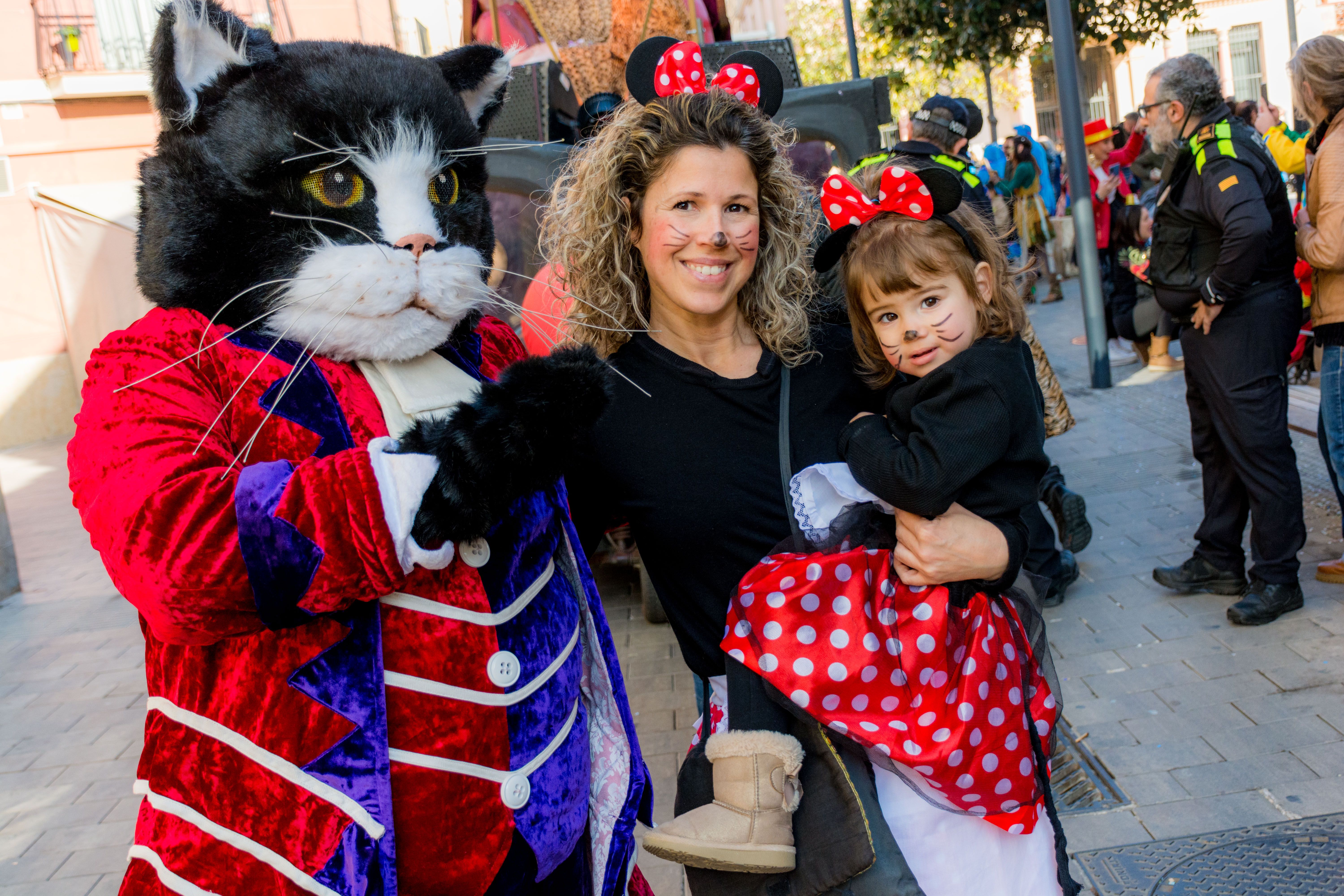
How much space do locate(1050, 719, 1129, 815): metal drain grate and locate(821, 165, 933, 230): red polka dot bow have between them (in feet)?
5.76

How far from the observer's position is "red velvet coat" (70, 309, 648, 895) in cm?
126

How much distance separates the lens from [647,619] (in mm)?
4840

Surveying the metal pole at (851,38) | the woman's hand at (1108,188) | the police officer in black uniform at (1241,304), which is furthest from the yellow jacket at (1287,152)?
the metal pole at (851,38)

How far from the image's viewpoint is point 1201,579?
413 cm

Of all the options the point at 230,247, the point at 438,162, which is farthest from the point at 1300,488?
the point at 230,247

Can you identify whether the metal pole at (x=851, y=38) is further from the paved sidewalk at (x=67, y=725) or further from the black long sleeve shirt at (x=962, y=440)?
the black long sleeve shirt at (x=962, y=440)

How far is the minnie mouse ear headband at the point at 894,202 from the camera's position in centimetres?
178

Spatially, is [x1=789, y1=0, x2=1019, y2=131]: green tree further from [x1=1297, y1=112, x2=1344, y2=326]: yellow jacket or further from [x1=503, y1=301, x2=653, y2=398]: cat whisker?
[x1=503, y1=301, x2=653, y2=398]: cat whisker

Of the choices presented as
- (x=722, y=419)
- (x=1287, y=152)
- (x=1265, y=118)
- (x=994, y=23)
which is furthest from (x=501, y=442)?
(x=994, y=23)

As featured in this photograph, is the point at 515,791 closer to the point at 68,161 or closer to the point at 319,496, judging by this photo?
the point at 319,496

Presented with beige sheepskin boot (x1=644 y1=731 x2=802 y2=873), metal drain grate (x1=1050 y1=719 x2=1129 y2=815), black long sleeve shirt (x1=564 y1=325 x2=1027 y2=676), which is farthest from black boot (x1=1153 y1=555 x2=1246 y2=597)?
beige sheepskin boot (x1=644 y1=731 x2=802 y2=873)

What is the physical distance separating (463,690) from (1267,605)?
11.4ft

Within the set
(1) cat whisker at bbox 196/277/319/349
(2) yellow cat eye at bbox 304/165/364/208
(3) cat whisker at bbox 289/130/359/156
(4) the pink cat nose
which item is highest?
(3) cat whisker at bbox 289/130/359/156

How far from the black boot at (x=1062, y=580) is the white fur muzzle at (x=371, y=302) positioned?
337 centimetres
